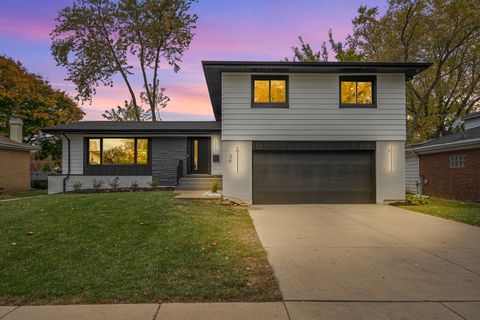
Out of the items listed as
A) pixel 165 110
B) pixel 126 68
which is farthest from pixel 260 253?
pixel 165 110

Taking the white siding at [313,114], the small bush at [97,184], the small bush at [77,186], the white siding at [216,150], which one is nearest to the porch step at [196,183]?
the white siding at [216,150]

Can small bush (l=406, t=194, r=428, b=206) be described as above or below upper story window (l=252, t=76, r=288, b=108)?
below

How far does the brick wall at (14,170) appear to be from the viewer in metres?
20.5

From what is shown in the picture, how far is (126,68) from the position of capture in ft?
92.4

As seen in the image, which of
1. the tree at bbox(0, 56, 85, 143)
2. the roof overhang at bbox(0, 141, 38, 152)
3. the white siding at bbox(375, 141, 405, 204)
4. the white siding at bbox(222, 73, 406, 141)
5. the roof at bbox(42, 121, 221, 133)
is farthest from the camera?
the tree at bbox(0, 56, 85, 143)

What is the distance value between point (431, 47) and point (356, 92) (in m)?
13.3

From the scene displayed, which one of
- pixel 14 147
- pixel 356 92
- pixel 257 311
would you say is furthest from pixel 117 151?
pixel 257 311

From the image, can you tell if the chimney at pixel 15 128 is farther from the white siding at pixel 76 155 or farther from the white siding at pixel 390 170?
the white siding at pixel 390 170

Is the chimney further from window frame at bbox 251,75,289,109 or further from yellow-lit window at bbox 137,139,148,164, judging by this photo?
window frame at bbox 251,75,289,109

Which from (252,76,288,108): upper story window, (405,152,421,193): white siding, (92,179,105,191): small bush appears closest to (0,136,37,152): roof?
(92,179,105,191): small bush

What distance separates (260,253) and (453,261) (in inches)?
124

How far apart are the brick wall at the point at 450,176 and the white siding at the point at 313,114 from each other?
4179 millimetres

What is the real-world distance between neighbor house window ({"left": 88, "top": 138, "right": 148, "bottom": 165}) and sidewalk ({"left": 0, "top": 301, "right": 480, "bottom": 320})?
14202 millimetres

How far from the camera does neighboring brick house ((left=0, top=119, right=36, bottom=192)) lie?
67.1ft
